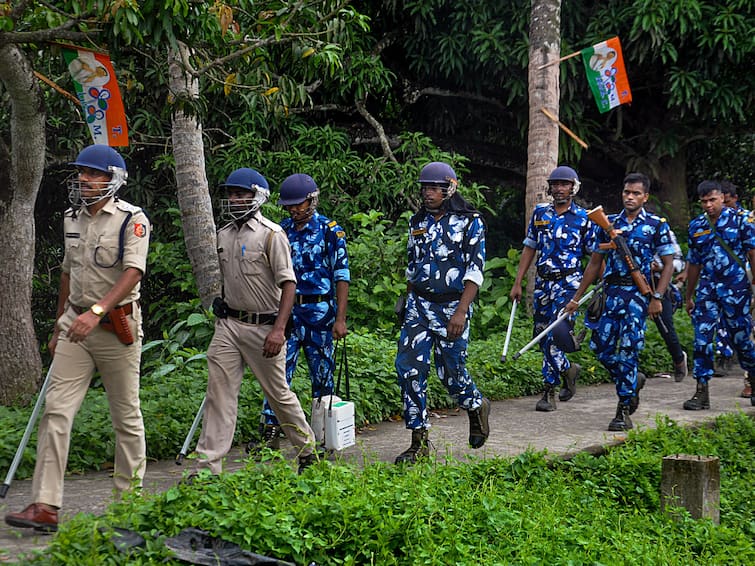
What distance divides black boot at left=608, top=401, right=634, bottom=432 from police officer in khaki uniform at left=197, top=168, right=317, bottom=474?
3.11m

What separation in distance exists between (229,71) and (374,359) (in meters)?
3.07

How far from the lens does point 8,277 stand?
8180 millimetres

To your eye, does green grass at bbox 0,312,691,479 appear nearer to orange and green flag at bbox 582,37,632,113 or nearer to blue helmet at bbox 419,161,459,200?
blue helmet at bbox 419,161,459,200

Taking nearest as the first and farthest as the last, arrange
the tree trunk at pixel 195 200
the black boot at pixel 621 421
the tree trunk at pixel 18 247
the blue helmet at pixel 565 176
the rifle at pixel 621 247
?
the tree trunk at pixel 18 247
the black boot at pixel 621 421
the rifle at pixel 621 247
the blue helmet at pixel 565 176
the tree trunk at pixel 195 200

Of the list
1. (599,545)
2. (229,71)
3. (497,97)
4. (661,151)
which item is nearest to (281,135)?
(497,97)

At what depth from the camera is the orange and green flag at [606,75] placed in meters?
13.1

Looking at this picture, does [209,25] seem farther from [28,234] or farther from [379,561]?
[379,561]

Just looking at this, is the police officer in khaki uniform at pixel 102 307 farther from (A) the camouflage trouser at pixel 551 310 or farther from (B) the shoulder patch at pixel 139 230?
(A) the camouflage trouser at pixel 551 310

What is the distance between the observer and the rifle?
27.6ft

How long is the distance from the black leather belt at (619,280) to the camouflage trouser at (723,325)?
1.40m

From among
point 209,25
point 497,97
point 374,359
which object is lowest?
point 374,359

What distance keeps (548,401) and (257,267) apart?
4.21 metres

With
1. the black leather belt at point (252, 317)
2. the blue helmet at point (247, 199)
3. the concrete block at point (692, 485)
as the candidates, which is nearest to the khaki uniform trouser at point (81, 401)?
the black leather belt at point (252, 317)

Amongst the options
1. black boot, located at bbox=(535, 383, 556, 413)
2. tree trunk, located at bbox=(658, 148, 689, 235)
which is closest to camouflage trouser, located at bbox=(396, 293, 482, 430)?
black boot, located at bbox=(535, 383, 556, 413)
